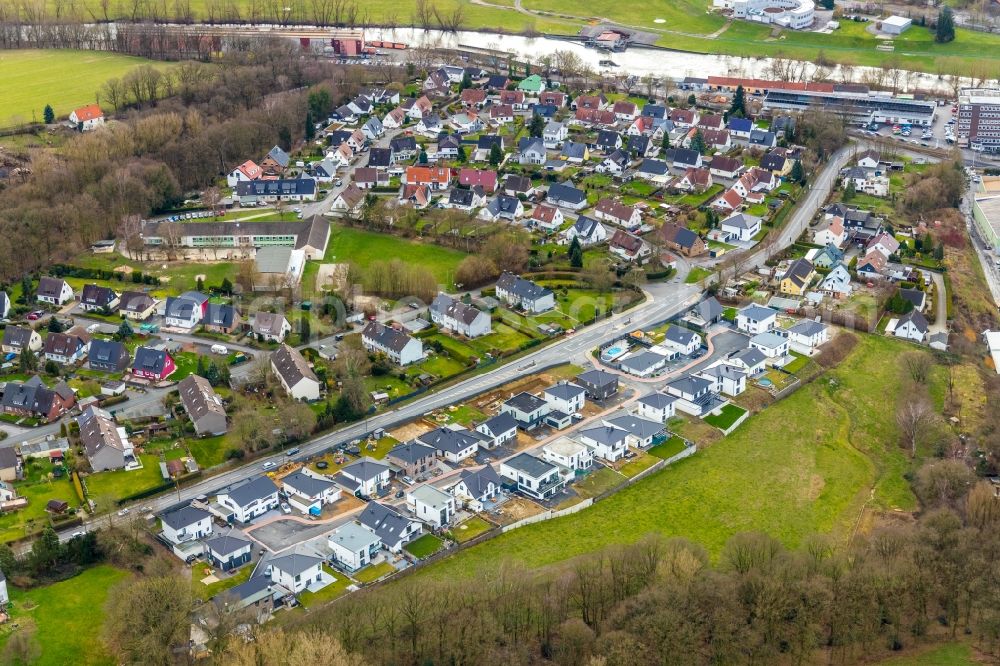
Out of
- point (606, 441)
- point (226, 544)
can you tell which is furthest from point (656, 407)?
point (226, 544)

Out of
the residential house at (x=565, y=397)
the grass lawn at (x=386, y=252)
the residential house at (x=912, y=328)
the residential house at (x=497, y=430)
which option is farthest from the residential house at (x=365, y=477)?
the residential house at (x=912, y=328)

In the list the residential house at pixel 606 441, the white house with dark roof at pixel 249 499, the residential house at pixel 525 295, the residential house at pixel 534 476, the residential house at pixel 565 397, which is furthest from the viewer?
the residential house at pixel 525 295

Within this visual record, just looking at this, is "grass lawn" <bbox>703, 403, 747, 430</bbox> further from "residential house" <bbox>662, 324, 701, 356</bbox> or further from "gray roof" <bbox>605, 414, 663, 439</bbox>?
"residential house" <bbox>662, 324, 701, 356</bbox>

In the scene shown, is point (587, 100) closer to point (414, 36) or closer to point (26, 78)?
point (414, 36)

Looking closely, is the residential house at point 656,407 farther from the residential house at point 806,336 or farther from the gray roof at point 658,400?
the residential house at point 806,336

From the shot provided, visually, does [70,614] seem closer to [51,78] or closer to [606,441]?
[606,441]
